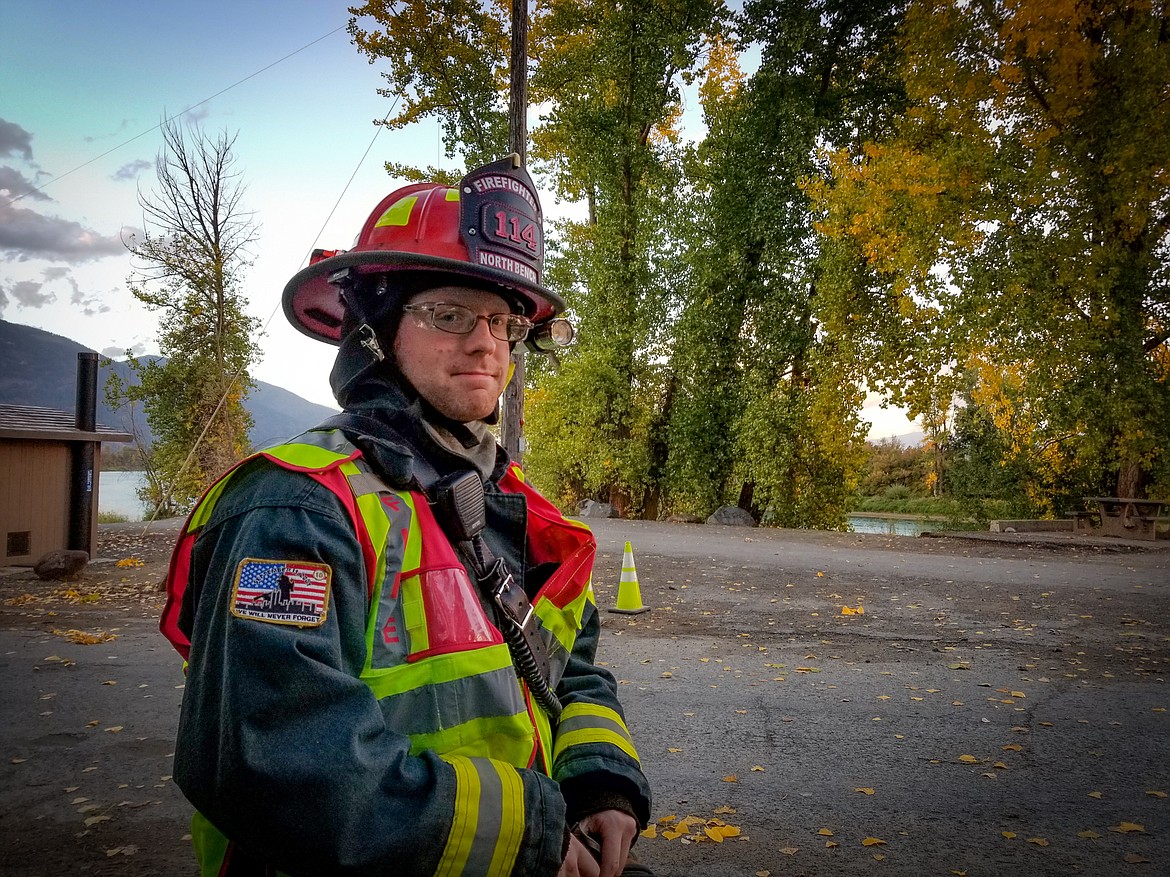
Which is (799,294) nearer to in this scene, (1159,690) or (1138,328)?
(1138,328)

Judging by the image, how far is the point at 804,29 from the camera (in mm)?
21656

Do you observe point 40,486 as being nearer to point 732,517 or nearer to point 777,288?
point 732,517

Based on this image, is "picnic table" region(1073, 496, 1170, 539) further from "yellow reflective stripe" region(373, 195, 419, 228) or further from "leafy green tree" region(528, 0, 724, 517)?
"yellow reflective stripe" region(373, 195, 419, 228)

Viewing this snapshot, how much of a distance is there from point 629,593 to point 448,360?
23.7ft

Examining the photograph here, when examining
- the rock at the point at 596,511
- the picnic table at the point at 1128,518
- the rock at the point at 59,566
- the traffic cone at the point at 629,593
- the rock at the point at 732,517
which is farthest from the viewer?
the rock at the point at 596,511

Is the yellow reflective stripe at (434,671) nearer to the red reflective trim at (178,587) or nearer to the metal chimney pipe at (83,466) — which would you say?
the red reflective trim at (178,587)

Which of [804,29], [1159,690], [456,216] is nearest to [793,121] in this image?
[804,29]

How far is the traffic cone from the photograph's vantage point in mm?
8609

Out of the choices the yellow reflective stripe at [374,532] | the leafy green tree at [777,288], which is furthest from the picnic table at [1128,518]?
the yellow reflective stripe at [374,532]

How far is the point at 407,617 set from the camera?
1.45m

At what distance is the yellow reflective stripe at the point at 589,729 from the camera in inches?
74.7

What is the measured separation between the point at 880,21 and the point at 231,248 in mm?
22829

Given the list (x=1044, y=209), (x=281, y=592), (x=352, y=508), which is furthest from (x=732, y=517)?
(x=281, y=592)

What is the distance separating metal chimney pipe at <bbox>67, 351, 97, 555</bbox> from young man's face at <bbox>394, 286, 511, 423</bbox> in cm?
1395
